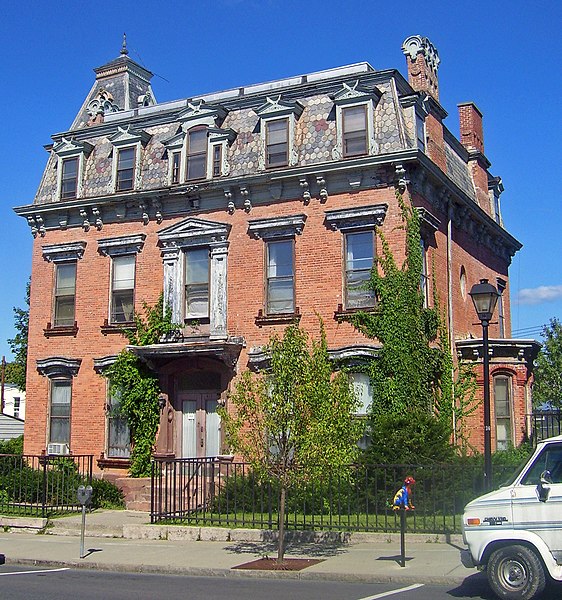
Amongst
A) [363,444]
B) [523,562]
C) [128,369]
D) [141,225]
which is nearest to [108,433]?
[128,369]

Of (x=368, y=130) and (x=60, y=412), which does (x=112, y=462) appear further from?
(x=368, y=130)

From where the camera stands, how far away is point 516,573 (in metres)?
9.89

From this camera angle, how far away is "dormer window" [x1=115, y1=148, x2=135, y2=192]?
2477 centimetres

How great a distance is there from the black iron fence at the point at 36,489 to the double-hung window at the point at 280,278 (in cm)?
671

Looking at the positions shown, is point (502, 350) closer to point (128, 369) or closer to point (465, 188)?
point (465, 188)

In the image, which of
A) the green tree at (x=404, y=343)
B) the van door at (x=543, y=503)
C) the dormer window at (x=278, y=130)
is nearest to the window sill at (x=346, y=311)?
the green tree at (x=404, y=343)

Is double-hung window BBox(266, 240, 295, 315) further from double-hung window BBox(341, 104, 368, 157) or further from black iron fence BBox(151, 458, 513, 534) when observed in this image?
black iron fence BBox(151, 458, 513, 534)

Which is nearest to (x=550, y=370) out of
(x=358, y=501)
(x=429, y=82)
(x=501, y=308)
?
(x=501, y=308)

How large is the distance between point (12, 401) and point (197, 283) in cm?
5850

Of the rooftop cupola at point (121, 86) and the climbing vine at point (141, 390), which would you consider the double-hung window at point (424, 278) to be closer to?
the climbing vine at point (141, 390)

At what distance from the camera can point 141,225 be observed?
79.5 feet

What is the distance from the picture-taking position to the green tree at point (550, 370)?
145ft

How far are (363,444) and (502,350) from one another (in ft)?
16.8

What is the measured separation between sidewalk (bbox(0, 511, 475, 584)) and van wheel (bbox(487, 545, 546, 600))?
140cm
